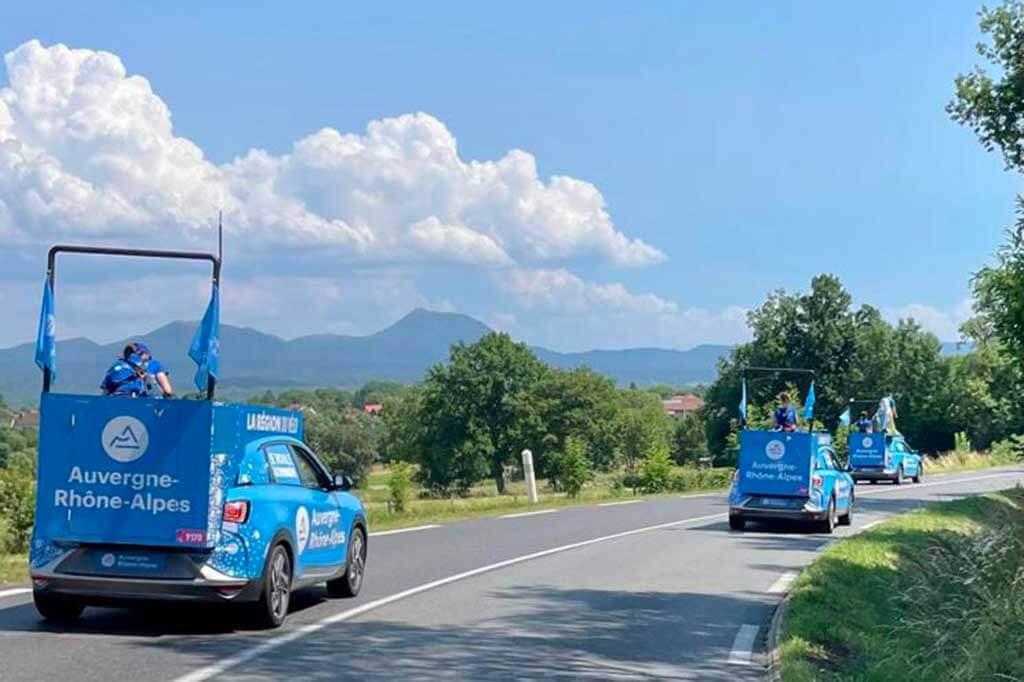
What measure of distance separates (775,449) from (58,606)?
51.5 feet

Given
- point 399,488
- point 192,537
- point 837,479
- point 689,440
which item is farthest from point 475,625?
point 689,440

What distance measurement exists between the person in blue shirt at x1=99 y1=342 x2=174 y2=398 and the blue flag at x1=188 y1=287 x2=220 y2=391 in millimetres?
1005

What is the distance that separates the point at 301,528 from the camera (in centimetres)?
1228

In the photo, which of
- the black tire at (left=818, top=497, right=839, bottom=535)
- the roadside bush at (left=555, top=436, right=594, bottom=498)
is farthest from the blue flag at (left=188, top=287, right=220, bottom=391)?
the roadside bush at (left=555, top=436, right=594, bottom=498)

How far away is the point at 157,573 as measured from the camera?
36.1ft

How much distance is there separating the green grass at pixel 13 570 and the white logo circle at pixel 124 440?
13.3 feet

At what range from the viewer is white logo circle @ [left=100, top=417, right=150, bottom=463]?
11148 millimetres

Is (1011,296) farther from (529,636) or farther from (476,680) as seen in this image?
(476,680)

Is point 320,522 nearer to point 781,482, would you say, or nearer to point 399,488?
point 781,482

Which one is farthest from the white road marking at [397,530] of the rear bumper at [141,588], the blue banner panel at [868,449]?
the blue banner panel at [868,449]

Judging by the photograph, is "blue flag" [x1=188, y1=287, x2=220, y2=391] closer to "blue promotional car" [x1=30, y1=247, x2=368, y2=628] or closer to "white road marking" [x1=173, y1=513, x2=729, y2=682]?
"blue promotional car" [x1=30, y1=247, x2=368, y2=628]

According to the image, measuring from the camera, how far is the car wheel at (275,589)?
1138cm

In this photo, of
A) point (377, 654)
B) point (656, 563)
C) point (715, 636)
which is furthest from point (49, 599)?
point (656, 563)

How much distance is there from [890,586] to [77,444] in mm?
9429
